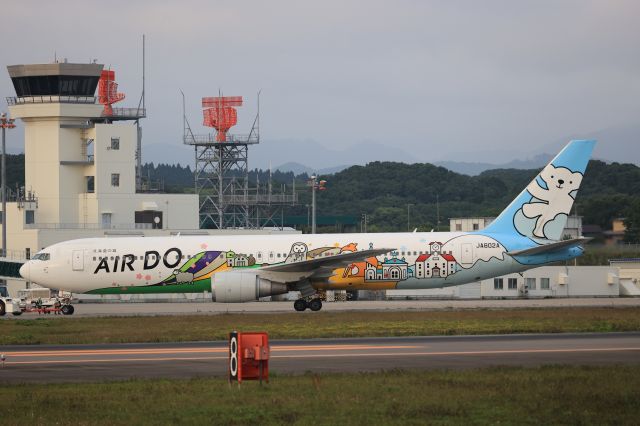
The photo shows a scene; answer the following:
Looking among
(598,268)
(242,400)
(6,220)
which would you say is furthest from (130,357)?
(6,220)

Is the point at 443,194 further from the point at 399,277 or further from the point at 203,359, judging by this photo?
the point at 203,359

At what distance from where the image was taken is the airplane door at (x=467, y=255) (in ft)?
140

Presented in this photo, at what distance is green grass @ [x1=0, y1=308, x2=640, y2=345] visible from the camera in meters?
31.5

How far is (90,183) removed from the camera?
73812mm

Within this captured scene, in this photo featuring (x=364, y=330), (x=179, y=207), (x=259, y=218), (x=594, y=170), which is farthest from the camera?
(x=594, y=170)

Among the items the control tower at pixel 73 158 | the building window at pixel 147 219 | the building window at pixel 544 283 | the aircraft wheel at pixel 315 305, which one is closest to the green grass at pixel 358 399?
the aircraft wheel at pixel 315 305

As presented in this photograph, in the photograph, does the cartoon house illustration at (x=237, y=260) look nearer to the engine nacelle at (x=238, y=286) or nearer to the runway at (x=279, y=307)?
the engine nacelle at (x=238, y=286)

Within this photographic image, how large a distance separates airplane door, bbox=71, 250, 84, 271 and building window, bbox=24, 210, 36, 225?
27259 millimetres

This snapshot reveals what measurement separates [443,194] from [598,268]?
3649 inches

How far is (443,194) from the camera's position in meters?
150

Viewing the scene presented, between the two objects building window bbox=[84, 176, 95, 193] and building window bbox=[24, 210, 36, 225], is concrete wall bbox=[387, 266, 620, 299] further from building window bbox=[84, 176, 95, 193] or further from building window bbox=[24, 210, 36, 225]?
building window bbox=[24, 210, 36, 225]

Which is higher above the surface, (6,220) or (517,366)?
(6,220)

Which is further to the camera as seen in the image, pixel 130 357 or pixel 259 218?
pixel 259 218

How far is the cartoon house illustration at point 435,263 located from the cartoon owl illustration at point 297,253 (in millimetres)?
4689
